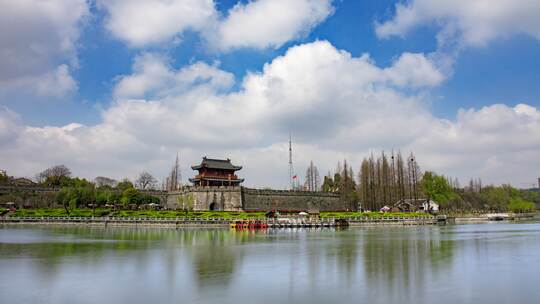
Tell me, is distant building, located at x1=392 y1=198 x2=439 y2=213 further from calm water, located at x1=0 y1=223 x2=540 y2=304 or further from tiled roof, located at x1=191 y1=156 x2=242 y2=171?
calm water, located at x1=0 y1=223 x2=540 y2=304

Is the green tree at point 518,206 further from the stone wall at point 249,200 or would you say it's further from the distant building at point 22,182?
the distant building at point 22,182

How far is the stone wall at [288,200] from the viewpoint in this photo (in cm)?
6650

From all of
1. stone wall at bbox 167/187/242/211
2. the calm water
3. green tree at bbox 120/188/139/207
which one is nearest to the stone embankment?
green tree at bbox 120/188/139/207

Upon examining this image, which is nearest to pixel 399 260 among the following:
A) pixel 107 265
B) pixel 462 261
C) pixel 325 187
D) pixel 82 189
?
pixel 462 261

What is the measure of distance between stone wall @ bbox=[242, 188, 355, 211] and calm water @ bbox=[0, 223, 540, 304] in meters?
38.3

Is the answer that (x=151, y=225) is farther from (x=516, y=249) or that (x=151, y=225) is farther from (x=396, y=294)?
(x=396, y=294)

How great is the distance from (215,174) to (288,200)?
38.6ft

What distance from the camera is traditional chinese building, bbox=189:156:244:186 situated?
221 feet

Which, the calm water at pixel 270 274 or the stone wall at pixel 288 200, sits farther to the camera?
the stone wall at pixel 288 200

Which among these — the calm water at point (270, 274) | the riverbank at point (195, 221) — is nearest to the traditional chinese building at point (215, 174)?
the riverbank at point (195, 221)

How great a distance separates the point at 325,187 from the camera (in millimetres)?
87438

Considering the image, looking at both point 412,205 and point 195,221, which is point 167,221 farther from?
point 412,205

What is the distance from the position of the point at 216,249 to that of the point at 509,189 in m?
114

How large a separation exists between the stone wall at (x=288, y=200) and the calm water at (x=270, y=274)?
126ft
